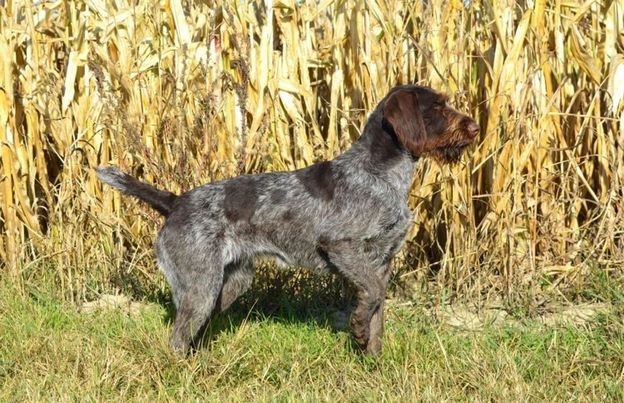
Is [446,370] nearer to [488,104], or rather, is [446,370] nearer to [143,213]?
[488,104]

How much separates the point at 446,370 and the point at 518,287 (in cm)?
136

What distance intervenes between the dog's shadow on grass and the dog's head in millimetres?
1407

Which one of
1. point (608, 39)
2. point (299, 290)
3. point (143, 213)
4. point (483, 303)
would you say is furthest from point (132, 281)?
point (608, 39)

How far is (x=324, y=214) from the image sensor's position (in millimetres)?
5730

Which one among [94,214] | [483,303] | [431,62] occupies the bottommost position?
[483,303]

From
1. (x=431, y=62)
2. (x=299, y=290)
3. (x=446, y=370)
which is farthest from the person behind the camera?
(x=299, y=290)

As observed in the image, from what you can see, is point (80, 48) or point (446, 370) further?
point (80, 48)

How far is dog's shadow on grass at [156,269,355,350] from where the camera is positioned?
629 centimetres

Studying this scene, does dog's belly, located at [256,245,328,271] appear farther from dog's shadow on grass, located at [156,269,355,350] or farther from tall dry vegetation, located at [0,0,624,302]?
tall dry vegetation, located at [0,0,624,302]

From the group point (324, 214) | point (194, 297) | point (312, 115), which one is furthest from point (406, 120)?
point (194, 297)

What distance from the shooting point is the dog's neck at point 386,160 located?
5676mm

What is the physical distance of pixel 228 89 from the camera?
6.79 meters

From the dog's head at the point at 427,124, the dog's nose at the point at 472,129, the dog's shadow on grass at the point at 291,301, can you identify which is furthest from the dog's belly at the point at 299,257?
the dog's nose at the point at 472,129

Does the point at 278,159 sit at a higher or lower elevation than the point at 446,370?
higher
